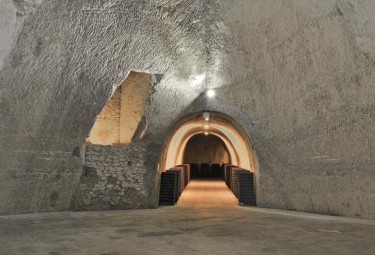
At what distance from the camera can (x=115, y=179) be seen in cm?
842

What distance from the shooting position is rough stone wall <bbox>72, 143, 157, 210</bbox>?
322 inches

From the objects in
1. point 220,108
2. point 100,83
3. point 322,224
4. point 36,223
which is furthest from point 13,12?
point 322,224

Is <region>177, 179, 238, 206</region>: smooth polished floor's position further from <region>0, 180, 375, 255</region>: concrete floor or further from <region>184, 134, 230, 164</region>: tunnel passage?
<region>184, 134, 230, 164</region>: tunnel passage

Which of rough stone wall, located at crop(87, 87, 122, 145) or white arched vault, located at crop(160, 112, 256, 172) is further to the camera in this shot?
white arched vault, located at crop(160, 112, 256, 172)

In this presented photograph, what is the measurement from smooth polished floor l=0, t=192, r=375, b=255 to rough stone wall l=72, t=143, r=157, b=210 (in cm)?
52

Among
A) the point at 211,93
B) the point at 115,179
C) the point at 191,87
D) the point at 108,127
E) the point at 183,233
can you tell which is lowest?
the point at 183,233

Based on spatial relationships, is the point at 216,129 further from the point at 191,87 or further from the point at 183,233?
the point at 183,233

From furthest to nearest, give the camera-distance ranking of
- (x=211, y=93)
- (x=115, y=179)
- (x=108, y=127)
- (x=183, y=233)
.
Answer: (x=108, y=127) < (x=211, y=93) < (x=115, y=179) < (x=183, y=233)

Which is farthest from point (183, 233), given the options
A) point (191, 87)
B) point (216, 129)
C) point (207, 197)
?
point (216, 129)

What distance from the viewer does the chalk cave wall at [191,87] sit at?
631 cm

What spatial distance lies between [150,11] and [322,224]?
5.67 metres

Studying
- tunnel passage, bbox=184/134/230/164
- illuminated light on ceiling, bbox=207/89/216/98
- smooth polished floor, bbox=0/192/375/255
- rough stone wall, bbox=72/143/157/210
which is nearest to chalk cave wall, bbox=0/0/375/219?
rough stone wall, bbox=72/143/157/210

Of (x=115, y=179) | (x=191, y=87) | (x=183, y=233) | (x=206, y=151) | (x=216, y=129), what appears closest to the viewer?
(x=183, y=233)

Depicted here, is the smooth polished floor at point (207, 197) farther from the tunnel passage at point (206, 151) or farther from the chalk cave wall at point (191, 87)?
the tunnel passage at point (206, 151)
